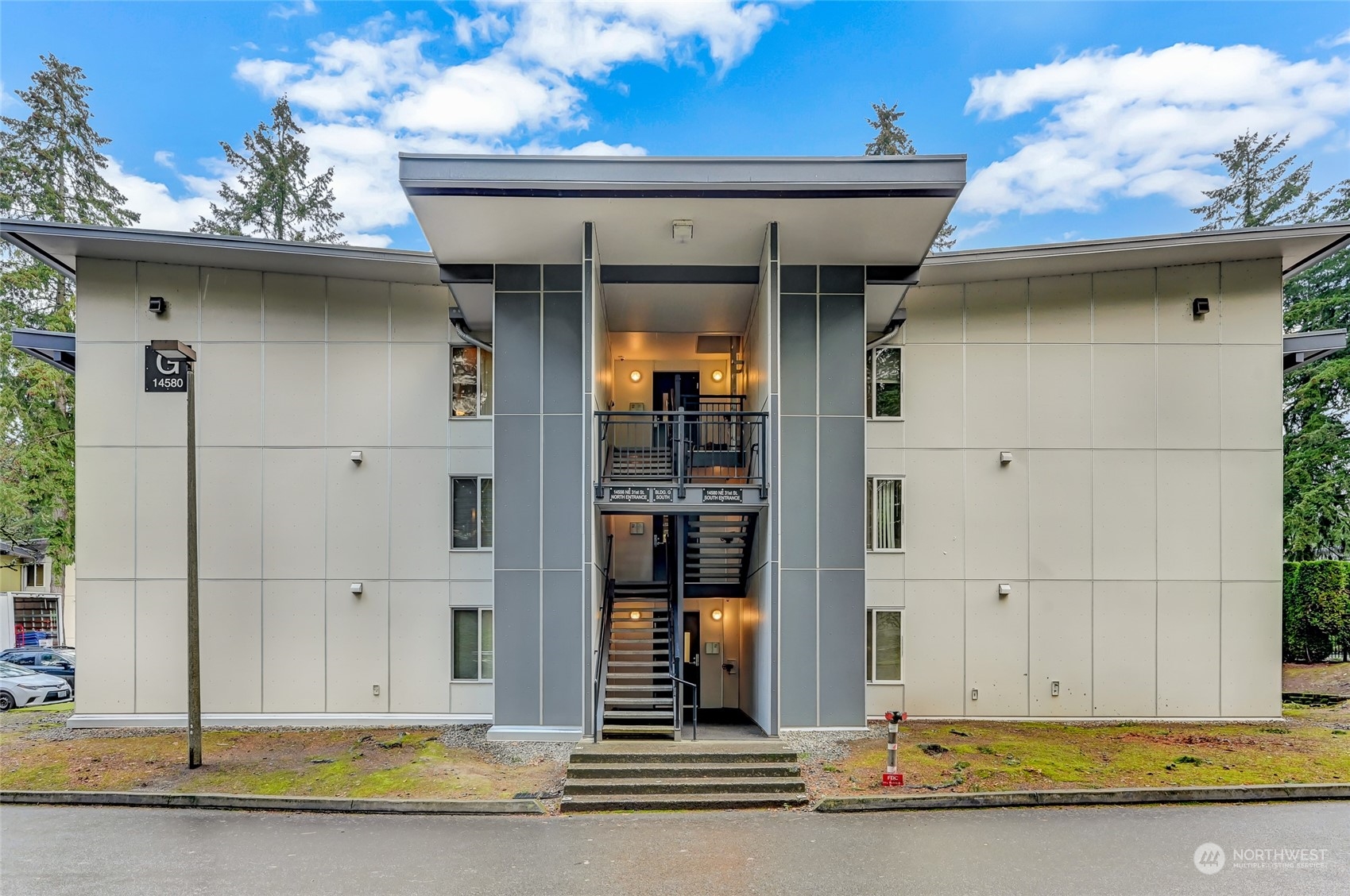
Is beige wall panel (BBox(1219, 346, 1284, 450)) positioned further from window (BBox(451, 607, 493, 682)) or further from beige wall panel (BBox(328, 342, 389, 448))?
beige wall panel (BBox(328, 342, 389, 448))

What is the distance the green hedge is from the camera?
14.3 m

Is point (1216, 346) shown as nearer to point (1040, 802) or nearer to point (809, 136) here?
point (1040, 802)

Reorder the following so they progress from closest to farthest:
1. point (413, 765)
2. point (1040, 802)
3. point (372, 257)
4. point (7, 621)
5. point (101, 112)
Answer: point (1040, 802) < point (413, 765) < point (372, 257) < point (101, 112) < point (7, 621)

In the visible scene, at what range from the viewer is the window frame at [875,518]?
37.5 feet

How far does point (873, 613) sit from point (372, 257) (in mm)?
10164

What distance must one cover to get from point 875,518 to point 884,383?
2366mm

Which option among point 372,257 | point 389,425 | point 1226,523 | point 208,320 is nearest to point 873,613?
point 1226,523

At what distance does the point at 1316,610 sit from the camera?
570 inches

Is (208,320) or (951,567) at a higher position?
(208,320)

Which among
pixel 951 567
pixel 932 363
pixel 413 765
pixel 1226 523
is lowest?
pixel 413 765

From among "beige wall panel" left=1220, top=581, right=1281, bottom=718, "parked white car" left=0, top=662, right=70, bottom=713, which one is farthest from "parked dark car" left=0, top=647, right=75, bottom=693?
"beige wall panel" left=1220, top=581, right=1281, bottom=718

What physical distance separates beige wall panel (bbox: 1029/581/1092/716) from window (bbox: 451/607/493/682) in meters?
9.18

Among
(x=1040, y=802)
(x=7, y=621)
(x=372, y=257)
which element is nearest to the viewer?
(x=1040, y=802)

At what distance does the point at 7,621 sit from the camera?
75.9 feet
